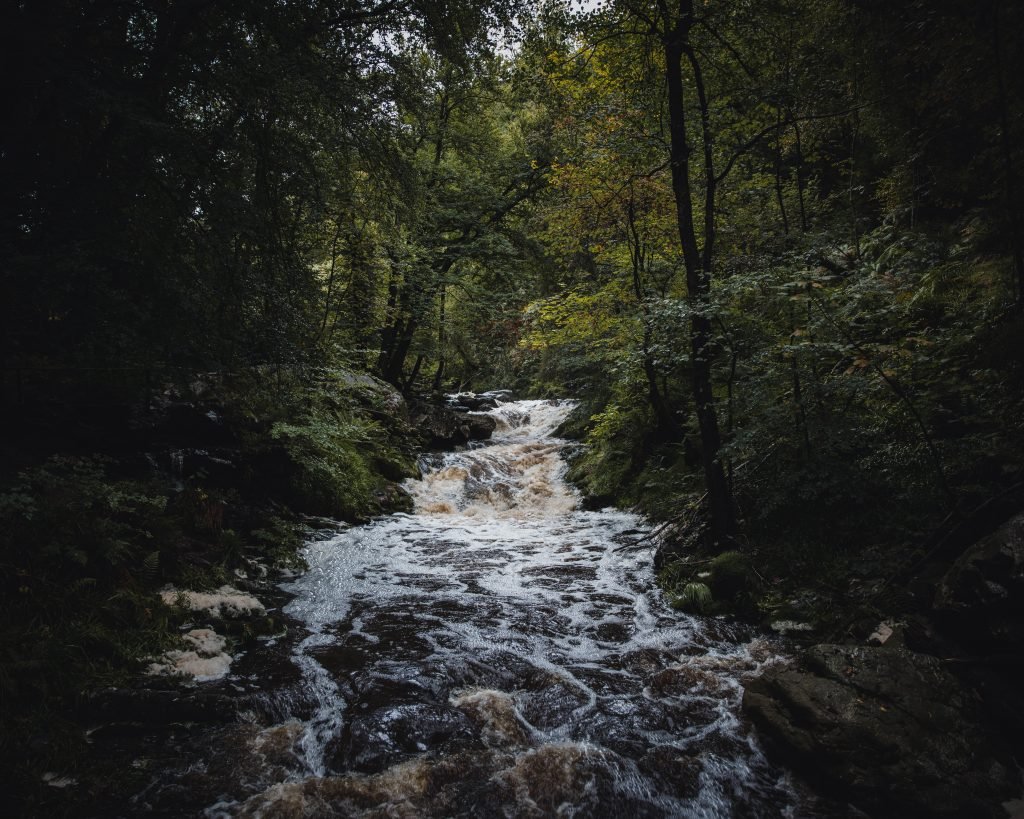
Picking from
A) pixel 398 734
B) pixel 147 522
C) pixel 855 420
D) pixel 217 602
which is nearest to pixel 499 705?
pixel 398 734

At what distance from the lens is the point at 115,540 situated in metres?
5.02

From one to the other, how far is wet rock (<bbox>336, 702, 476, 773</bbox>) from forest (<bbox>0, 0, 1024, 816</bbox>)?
0.32 ft

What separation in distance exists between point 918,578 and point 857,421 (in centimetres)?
206

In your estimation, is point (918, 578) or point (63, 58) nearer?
point (63, 58)

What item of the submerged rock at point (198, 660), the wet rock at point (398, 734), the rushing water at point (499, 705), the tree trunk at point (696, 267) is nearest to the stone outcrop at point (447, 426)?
the rushing water at point (499, 705)

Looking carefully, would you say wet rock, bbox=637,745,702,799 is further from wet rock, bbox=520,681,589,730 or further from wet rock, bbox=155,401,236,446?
wet rock, bbox=155,401,236,446

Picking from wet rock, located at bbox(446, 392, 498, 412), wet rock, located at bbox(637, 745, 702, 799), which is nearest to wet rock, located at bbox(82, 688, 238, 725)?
wet rock, located at bbox(637, 745, 702, 799)

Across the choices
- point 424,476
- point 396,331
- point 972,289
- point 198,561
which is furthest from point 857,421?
point 396,331

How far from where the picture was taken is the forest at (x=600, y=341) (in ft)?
11.8

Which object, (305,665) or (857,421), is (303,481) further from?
(857,421)

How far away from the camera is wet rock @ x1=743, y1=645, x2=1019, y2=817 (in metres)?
2.94

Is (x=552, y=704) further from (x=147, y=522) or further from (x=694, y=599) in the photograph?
(x=147, y=522)

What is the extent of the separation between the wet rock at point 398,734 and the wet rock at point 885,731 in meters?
2.29

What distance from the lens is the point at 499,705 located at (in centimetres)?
414
